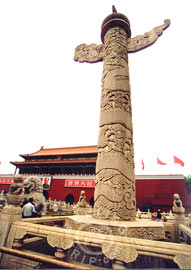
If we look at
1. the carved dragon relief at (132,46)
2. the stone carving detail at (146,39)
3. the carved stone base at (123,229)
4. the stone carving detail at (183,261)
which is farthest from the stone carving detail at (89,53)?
the stone carving detail at (183,261)

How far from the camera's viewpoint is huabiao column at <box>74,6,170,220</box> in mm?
2732

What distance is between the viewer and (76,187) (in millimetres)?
16281

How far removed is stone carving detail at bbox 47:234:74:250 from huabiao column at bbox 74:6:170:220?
0.93 metres

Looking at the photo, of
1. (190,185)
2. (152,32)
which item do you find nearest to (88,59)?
(152,32)

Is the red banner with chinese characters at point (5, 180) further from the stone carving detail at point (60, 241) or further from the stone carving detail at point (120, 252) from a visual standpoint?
the stone carving detail at point (120, 252)

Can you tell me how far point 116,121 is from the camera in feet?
10.5

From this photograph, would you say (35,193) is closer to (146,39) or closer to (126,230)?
(126,230)

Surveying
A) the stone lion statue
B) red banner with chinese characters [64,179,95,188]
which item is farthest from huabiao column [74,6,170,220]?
red banner with chinese characters [64,179,95,188]

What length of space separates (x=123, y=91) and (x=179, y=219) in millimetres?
3840

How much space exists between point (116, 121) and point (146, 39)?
2372 mm

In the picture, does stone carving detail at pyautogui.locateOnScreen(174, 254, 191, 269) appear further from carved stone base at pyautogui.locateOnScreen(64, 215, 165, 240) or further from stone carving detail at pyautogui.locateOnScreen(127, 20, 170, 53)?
stone carving detail at pyautogui.locateOnScreen(127, 20, 170, 53)

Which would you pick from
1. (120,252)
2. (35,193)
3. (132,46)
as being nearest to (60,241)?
(120,252)

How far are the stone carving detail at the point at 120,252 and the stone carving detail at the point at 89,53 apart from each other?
4139 millimetres

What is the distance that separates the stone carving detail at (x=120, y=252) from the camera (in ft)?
5.04
